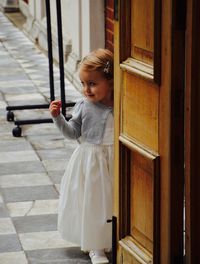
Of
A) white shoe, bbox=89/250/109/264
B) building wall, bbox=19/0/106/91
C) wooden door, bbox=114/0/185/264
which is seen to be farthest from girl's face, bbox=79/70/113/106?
building wall, bbox=19/0/106/91

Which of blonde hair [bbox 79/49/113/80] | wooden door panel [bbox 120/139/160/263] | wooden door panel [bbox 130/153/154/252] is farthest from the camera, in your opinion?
blonde hair [bbox 79/49/113/80]

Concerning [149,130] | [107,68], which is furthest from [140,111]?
[107,68]

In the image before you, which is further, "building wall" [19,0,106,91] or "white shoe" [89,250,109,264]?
"building wall" [19,0,106,91]

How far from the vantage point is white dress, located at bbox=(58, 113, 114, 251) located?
571cm

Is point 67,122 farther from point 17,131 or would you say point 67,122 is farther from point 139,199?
point 17,131

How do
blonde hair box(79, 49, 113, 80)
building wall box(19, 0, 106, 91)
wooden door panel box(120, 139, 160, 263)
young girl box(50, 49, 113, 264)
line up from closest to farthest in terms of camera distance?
1. wooden door panel box(120, 139, 160, 263)
2. blonde hair box(79, 49, 113, 80)
3. young girl box(50, 49, 113, 264)
4. building wall box(19, 0, 106, 91)

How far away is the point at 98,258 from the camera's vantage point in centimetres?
578

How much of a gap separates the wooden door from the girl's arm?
65cm

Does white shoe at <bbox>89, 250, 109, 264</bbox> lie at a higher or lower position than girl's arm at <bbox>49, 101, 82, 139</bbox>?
lower

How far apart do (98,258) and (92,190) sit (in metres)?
0.40

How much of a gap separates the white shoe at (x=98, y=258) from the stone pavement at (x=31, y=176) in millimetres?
78

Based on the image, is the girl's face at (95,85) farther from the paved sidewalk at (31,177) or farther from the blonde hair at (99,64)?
the paved sidewalk at (31,177)

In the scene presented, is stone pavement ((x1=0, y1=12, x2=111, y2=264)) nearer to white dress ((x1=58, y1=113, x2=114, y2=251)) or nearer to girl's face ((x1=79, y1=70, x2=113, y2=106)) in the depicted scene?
white dress ((x1=58, y1=113, x2=114, y2=251))

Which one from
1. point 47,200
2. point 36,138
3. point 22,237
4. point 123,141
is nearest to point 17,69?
point 36,138
